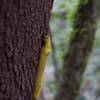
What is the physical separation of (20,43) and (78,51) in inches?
71.7

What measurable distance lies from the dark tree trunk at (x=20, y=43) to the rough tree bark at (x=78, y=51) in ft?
5.08

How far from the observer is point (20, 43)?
1.07 meters

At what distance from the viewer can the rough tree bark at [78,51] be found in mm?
2754

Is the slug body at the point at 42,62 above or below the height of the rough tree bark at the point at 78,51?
above

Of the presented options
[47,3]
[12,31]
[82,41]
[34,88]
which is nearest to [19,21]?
[12,31]

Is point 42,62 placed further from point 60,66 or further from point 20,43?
point 60,66

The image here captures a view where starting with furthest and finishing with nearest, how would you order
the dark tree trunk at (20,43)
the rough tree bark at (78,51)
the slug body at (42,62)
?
the rough tree bark at (78,51)
the slug body at (42,62)
the dark tree trunk at (20,43)

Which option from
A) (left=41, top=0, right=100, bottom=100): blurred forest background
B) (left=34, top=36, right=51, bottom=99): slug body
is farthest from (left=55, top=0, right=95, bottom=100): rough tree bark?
(left=34, top=36, right=51, bottom=99): slug body

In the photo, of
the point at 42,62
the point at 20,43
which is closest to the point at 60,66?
the point at 42,62

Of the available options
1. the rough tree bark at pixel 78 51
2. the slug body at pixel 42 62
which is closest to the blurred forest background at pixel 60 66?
the rough tree bark at pixel 78 51

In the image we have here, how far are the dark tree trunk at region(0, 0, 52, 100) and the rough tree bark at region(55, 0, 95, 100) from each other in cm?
155

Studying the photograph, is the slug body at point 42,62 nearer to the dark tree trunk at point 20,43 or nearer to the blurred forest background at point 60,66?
the dark tree trunk at point 20,43

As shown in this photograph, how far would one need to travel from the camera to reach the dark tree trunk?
1.02 meters

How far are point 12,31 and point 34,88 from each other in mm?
260
